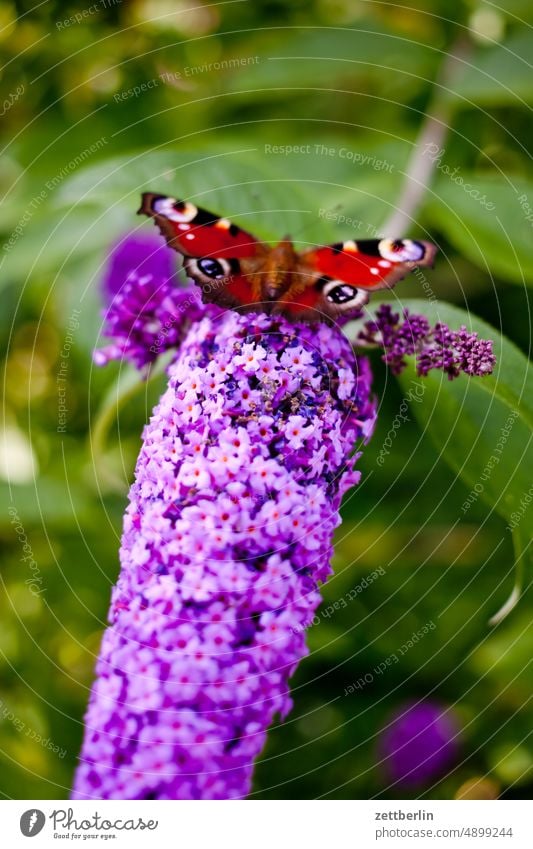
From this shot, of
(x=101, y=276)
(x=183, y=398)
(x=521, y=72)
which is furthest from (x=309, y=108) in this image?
(x=183, y=398)

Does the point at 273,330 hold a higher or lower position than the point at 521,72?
lower

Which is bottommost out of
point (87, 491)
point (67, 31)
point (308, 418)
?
point (308, 418)

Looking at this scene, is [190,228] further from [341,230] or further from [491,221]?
[491,221]

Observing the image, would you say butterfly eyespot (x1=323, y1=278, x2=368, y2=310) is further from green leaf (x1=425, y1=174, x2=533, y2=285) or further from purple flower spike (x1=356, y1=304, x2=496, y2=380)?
green leaf (x1=425, y1=174, x2=533, y2=285)

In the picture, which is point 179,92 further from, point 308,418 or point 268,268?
point 308,418

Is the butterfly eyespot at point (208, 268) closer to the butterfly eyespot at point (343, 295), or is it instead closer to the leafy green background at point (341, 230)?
Result: the butterfly eyespot at point (343, 295)

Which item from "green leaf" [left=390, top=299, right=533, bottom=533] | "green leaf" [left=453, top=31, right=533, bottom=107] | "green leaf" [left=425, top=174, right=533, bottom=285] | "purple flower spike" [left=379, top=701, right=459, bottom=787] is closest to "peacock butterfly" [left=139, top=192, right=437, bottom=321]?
"green leaf" [left=390, top=299, right=533, bottom=533]

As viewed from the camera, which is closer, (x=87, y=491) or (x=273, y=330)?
(x=273, y=330)
